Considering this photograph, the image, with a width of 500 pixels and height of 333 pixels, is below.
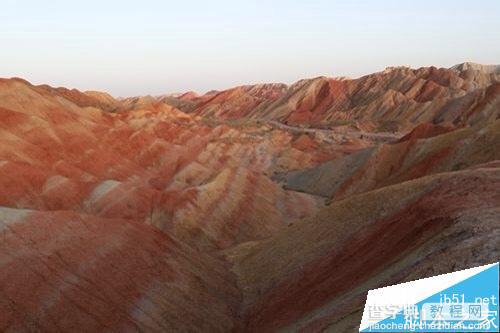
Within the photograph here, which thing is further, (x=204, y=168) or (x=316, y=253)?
(x=204, y=168)

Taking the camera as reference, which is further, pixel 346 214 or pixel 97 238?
pixel 346 214

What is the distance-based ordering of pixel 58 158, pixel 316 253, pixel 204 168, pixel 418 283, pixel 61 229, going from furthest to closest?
pixel 204 168, pixel 58 158, pixel 316 253, pixel 61 229, pixel 418 283

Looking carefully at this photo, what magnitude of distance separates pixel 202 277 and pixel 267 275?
482 centimetres

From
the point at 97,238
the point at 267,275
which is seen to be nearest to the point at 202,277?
the point at 267,275

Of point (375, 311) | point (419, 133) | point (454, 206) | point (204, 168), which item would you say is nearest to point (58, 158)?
point (204, 168)

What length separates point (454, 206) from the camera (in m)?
26.8

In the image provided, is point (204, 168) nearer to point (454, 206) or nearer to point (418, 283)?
point (454, 206)

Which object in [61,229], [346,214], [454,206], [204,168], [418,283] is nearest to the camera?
[418,283]

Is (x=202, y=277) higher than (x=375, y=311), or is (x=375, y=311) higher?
(x=375, y=311)

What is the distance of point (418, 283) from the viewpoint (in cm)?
1191

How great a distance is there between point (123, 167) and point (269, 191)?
2229cm

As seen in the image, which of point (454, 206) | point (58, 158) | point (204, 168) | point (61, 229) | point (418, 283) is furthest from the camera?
point (204, 168)

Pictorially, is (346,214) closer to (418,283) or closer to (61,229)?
(61,229)

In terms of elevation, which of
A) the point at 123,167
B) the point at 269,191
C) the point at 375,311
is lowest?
the point at 269,191
